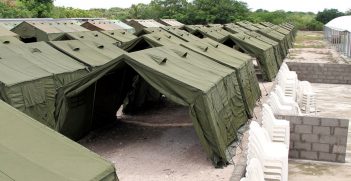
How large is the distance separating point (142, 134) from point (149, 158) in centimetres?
180

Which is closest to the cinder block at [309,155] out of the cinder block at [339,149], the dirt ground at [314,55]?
the cinder block at [339,149]

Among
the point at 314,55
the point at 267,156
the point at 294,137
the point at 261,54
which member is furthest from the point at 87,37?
the point at 314,55

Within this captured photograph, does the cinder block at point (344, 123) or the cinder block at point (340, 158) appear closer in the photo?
the cinder block at point (344, 123)

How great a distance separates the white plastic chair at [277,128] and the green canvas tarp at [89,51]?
5376 mm

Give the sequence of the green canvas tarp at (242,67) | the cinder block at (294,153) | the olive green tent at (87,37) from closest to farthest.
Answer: the cinder block at (294,153), the green canvas tarp at (242,67), the olive green tent at (87,37)

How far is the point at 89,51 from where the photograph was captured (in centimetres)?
1369

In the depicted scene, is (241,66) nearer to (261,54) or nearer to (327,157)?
(327,157)

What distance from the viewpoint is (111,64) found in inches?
344

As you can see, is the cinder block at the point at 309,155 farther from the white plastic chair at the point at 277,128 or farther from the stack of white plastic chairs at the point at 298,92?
the stack of white plastic chairs at the point at 298,92

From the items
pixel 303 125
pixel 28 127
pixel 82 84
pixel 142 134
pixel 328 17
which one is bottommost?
pixel 328 17

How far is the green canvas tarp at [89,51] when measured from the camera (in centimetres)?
1269

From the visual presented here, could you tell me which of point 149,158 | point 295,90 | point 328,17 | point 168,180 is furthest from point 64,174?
point 328,17

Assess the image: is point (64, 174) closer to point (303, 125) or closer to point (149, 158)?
point (149, 158)

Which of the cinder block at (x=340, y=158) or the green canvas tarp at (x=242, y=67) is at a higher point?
the green canvas tarp at (x=242, y=67)
